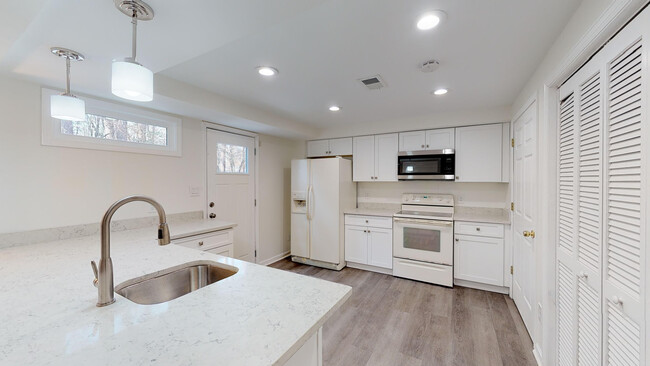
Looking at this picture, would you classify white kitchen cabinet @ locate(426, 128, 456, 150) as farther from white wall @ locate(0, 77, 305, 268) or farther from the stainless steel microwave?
white wall @ locate(0, 77, 305, 268)

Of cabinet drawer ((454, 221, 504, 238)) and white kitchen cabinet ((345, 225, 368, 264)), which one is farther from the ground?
cabinet drawer ((454, 221, 504, 238))

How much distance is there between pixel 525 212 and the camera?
2164mm

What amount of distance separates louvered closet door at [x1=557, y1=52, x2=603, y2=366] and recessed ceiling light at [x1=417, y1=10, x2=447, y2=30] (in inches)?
29.6

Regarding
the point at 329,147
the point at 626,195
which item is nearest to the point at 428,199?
the point at 329,147

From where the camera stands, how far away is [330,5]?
1260mm

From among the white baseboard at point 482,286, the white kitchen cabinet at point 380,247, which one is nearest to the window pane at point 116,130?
the white kitchen cabinet at point 380,247

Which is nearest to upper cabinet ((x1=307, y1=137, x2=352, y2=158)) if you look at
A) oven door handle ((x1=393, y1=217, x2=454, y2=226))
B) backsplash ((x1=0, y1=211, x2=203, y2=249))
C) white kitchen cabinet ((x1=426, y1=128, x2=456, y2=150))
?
white kitchen cabinet ((x1=426, y1=128, x2=456, y2=150))

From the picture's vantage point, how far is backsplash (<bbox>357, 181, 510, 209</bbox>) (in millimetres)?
3297

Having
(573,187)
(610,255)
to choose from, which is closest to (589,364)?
(610,255)

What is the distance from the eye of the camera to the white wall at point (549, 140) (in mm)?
1249

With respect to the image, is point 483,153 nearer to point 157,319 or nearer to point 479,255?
point 479,255

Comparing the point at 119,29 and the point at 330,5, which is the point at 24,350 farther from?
the point at 330,5

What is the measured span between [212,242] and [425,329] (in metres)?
2.15

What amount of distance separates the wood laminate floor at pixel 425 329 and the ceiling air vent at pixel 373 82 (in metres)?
2.22
